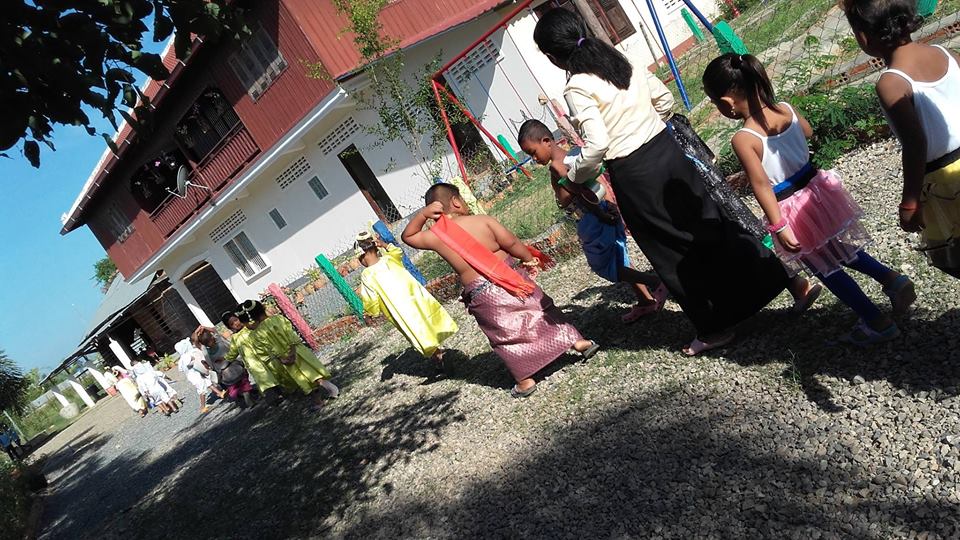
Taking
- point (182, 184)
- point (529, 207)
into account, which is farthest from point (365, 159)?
point (529, 207)

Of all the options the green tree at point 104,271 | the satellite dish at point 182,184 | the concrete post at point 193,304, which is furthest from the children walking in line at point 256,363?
the green tree at point 104,271

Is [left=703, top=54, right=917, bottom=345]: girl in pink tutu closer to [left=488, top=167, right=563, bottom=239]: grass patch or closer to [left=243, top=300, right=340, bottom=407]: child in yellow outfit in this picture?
[left=488, top=167, right=563, bottom=239]: grass patch

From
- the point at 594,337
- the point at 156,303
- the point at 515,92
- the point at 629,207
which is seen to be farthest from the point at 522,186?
the point at 156,303

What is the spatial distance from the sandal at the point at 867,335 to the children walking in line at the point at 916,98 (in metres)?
0.78

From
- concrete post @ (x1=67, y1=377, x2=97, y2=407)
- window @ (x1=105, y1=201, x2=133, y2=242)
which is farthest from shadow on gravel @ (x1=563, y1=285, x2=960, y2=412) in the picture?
concrete post @ (x1=67, y1=377, x2=97, y2=407)

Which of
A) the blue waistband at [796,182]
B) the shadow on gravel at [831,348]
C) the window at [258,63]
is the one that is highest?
the window at [258,63]

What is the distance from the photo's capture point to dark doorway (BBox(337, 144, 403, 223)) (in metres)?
17.8

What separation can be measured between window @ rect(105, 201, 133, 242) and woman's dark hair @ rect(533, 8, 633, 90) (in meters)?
23.5

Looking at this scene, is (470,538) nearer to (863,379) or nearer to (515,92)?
(863,379)

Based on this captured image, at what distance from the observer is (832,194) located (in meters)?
→ 2.77

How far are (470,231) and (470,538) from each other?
1.97 m

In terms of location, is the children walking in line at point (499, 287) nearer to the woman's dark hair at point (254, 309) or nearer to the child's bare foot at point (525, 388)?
the child's bare foot at point (525, 388)

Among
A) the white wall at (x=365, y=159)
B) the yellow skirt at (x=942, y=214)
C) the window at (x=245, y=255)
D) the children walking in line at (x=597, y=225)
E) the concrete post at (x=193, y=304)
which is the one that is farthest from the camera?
the concrete post at (x=193, y=304)

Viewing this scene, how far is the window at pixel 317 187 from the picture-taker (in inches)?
720
